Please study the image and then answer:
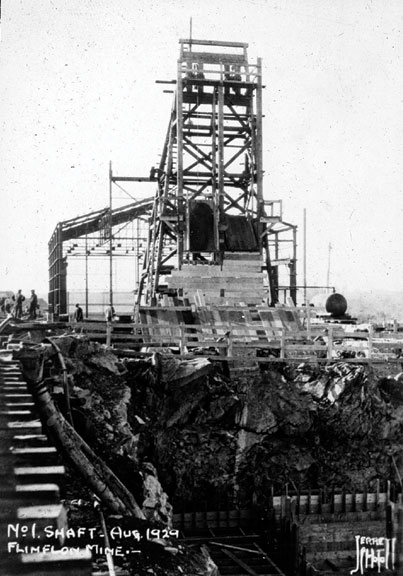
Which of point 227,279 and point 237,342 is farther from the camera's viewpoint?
point 227,279

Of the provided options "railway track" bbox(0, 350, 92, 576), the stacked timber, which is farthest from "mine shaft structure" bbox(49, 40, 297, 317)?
"railway track" bbox(0, 350, 92, 576)

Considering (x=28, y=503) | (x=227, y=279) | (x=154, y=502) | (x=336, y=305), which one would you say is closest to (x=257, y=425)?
(x=154, y=502)

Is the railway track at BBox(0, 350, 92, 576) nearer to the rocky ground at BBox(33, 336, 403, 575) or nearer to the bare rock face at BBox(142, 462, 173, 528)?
the bare rock face at BBox(142, 462, 173, 528)

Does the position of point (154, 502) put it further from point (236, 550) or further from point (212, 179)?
point (212, 179)

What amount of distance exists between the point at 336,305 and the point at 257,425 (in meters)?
15.2

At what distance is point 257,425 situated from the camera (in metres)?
15.4

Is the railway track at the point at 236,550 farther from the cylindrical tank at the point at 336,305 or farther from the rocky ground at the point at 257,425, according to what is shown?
the cylindrical tank at the point at 336,305

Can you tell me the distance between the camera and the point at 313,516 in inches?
580

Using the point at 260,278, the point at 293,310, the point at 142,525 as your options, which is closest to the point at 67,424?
the point at 142,525

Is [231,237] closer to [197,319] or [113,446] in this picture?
[197,319]

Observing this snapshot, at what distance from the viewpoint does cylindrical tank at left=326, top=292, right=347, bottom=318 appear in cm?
2934

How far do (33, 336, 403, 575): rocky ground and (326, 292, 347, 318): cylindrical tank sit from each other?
41.9 feet

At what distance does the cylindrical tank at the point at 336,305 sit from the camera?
29342 mm

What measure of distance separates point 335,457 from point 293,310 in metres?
4.86
